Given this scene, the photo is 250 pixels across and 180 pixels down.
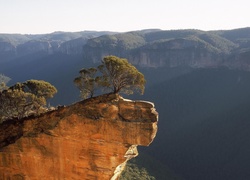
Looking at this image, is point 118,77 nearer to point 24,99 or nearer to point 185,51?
point 24,99

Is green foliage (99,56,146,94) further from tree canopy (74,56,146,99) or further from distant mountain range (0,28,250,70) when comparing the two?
distant mountain range (0,28,250,70)

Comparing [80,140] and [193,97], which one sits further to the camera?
[193,97]

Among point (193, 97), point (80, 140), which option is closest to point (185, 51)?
point (193, 97)

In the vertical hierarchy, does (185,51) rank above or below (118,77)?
below

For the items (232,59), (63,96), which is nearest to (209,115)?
(232,59)

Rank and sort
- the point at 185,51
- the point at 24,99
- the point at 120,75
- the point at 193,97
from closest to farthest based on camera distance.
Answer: the point at 120,75
the point at 24,99
the point at 193,97
the point at 185,51

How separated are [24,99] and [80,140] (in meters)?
7.09

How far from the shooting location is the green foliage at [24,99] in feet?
92.2

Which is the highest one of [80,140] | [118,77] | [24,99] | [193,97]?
[118,77]

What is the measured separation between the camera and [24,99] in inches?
1110

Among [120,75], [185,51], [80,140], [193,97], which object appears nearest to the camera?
[80,140]

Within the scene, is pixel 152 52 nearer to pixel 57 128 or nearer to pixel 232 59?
Result: pixel 232 59

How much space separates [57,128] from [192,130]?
249ft

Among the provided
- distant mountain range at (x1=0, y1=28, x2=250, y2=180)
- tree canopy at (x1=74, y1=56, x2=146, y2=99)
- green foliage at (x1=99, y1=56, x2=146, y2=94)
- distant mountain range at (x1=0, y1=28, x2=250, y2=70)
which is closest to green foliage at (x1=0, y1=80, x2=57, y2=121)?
tree canopy at (x1=74, y1=56, x2=146, y2=99)
